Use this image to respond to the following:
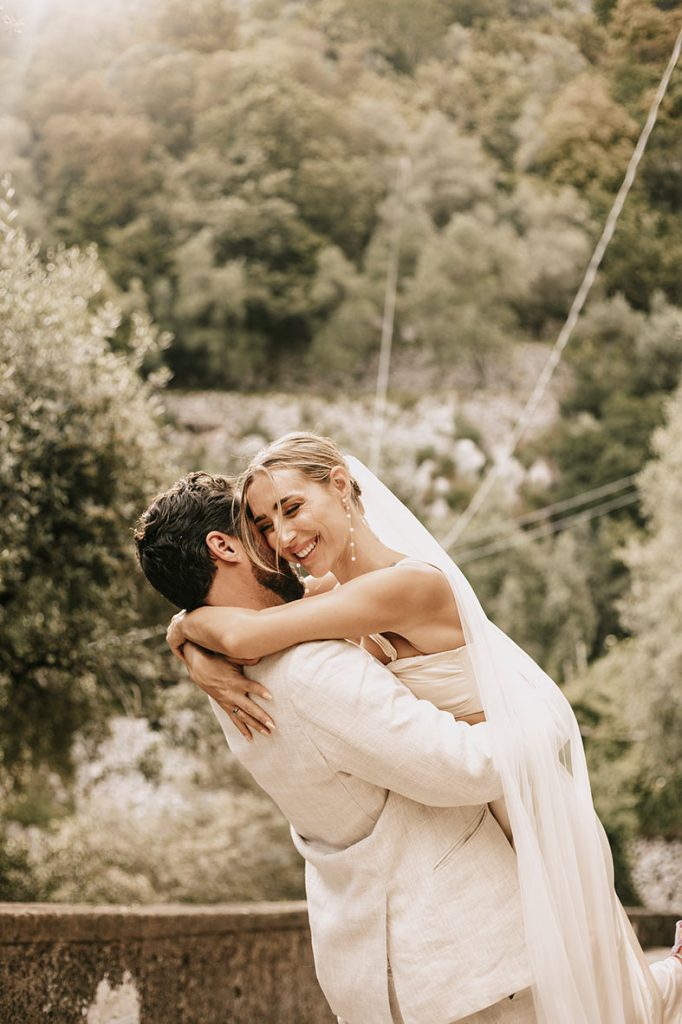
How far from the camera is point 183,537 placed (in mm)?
1982

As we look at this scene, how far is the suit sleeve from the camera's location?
175 cm

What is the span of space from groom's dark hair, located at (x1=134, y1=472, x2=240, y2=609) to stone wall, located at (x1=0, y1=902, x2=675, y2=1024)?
1.14 meters

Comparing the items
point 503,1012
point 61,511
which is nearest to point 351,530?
point 503,1012

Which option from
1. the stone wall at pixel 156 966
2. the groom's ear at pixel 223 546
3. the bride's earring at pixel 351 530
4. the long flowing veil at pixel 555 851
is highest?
the groom's ear at pixel 223 546

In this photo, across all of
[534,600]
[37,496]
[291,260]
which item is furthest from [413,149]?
[37,496]

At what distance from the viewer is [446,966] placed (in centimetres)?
179

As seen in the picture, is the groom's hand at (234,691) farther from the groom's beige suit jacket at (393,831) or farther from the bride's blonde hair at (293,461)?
the bride's blonde hair at (293,461)

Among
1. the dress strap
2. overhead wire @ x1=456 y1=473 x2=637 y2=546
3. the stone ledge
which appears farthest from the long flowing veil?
overhead wire @ x1=456 y1=473 x2=637 y2=546

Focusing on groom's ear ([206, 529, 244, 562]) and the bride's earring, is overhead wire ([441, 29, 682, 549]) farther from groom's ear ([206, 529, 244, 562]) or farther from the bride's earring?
groom's ear ([206, 529, 244, 562])

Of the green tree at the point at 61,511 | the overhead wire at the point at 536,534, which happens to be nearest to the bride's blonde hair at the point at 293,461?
the green tree at the point at 61,511

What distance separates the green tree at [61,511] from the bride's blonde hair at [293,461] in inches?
158

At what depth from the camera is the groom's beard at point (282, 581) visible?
208cm

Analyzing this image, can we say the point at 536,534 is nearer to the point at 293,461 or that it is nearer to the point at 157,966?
the point at 157,966

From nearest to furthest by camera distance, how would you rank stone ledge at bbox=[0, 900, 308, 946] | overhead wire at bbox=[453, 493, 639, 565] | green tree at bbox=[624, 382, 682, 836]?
stone ledge at bbox=[0, 900, 308, 946], green tree at bbox=[624, 382, 682, 836], overhead wire at bbox=[453, 493, 639, 565]
